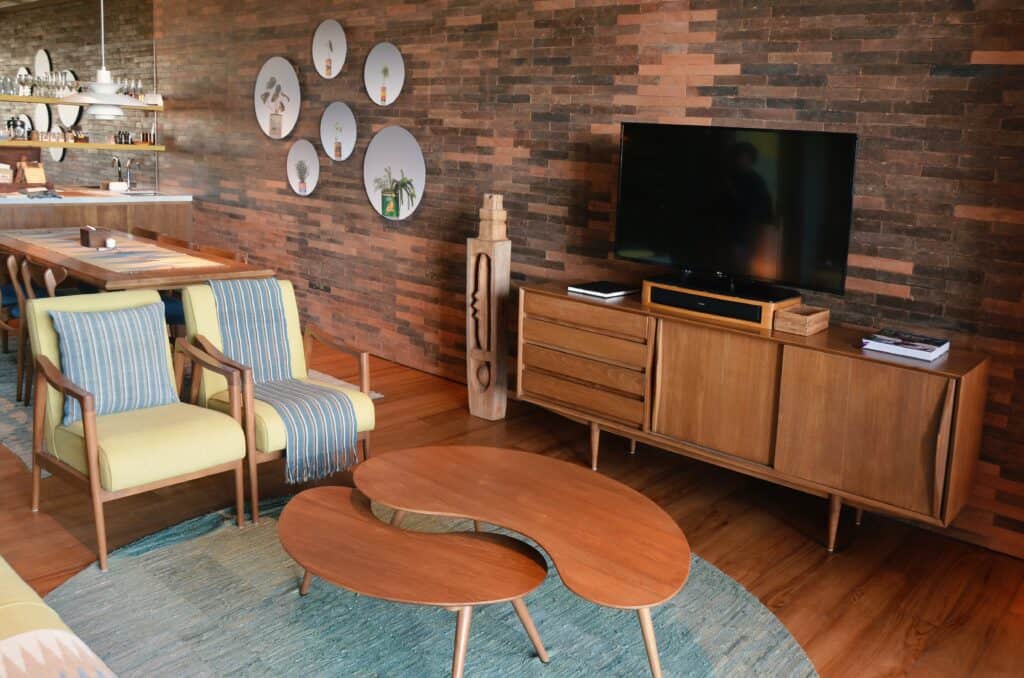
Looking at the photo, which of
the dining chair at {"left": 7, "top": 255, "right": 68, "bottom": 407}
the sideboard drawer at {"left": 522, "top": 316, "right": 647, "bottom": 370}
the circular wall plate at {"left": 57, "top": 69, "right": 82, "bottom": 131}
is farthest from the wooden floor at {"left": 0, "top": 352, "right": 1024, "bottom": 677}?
the circular wall plate at {"left": 57, "top": 69, "right": 82, "bottom": 131}

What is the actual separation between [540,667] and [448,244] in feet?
10.8

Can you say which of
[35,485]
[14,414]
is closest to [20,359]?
[14,414]

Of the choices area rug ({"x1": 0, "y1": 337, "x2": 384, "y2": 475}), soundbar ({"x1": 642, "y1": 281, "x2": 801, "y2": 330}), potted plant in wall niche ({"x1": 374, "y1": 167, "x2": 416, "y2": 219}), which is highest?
potted plant in wall niche ({"x1": 374, "y1": 167, "x2": 416, "y2": 219})

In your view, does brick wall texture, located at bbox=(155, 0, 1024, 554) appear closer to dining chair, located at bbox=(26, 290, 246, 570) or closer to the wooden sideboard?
the wooden sideboard

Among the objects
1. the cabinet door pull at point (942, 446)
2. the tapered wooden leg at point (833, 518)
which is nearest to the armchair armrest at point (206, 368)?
the tapered wooden leg at point (833, 518)

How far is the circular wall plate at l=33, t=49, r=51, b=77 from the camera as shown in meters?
9.46

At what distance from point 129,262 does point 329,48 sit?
206 cm

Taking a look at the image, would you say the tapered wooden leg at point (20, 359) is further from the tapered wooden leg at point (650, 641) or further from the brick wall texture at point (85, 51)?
the tapered wooden leg at point (650, 641)

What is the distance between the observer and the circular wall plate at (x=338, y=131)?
6.18 meters

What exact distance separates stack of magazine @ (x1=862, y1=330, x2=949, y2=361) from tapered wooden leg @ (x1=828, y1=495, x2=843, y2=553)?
0.59 m

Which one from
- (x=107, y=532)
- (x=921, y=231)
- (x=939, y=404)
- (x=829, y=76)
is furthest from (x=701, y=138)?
(x=107, y=532)

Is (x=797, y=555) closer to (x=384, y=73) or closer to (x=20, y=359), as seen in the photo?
(x=384, y=73)

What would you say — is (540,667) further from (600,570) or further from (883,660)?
(883,660)

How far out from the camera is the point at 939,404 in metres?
3.28
